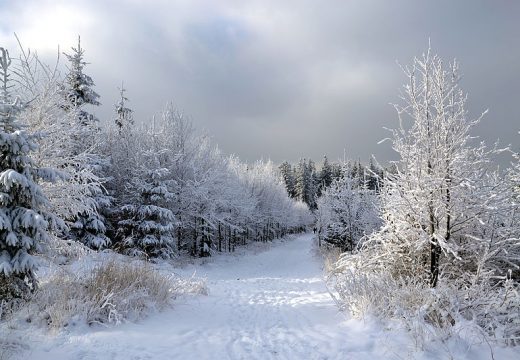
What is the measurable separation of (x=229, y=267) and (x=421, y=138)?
17.3 m

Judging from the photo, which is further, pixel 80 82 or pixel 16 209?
pixel 80 82

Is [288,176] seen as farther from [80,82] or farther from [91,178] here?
[91,178]

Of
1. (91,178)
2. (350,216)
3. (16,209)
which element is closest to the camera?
(16,209)

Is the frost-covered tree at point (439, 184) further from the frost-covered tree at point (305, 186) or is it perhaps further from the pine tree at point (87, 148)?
the frost-covered tree at point (305, 186)

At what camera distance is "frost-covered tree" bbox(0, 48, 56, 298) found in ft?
20.7

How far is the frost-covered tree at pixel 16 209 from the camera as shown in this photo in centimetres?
632

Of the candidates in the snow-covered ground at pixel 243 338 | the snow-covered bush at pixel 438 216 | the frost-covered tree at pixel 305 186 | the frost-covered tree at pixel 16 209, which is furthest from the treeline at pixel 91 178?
the frost-covered tree at pixel 305 186

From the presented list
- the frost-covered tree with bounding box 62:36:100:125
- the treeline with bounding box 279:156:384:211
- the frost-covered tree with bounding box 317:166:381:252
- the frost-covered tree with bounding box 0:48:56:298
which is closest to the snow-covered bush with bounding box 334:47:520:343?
the frost-covered tree with bounding box 0:48:56:298

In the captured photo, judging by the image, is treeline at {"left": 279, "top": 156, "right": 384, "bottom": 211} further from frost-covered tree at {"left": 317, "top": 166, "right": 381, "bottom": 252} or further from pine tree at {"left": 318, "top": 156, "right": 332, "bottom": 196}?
frost-covered tree at {"left": 317, "top": 166, "right": 381, "bottom": 252}

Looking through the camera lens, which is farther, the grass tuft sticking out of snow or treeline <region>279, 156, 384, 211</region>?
treeline <region>279, 156, 384, 211</region>

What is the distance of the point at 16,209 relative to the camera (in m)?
6.66

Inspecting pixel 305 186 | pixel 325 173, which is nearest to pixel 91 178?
pixel 305 186

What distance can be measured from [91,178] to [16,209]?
3.81 m

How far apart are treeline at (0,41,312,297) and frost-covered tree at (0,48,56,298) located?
0.02m
